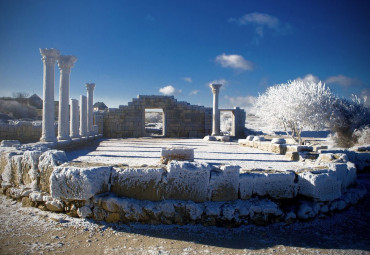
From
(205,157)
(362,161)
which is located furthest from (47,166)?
(362,161)

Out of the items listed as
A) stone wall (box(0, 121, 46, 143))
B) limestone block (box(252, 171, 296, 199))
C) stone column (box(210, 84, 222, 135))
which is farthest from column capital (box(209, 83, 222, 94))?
limestone block (box(252, 171, 296, 199))

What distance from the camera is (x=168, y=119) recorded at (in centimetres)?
2208

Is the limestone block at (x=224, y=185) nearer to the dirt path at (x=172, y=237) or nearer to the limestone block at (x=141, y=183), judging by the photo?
the dirt path at (x=172, y=237)

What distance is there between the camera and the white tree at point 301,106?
17.3 meters

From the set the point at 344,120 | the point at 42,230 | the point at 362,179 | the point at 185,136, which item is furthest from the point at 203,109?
the point at 42,230

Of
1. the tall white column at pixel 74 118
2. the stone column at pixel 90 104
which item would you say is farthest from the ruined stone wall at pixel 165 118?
the tall white column at pixel 74 118

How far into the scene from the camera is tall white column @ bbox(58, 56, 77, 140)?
11423mm

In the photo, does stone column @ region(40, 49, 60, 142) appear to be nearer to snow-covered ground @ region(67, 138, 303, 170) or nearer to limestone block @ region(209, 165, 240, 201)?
snow-covered ground @ region(67, 138, 303, 170)

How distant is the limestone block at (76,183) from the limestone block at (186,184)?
116 centimetres

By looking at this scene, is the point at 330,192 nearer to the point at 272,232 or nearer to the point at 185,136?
the point at 272,232

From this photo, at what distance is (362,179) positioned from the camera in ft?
22.9

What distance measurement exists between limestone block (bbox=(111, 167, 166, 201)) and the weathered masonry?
1733 cm

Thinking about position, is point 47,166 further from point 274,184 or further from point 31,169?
point 274,184

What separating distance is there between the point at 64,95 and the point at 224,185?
1005cm
